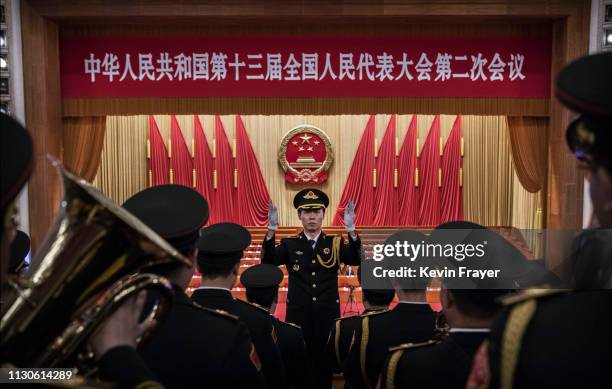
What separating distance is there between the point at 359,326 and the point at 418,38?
4.61 m

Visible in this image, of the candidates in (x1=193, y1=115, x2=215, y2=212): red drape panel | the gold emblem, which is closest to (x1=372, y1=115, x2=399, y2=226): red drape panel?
(x1=193, y1=115, x2=215, y2=212): red drape panel

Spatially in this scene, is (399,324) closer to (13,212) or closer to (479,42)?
(13,212)

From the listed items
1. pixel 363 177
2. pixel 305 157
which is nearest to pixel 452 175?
pixel 363 177

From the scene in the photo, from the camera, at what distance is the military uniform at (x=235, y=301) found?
71.5 inches

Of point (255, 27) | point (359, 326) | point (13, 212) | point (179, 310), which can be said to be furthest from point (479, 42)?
point (13, 212)

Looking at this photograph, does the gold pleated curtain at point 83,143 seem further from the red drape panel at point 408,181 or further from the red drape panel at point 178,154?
the red drape panel at point 408,181

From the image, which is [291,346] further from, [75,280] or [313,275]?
[75,280]

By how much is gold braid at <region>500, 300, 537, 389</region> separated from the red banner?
17.4 feet

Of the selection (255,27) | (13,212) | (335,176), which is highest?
(255,27)

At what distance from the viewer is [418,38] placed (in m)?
6.08

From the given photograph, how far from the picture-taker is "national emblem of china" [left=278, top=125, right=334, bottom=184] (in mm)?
10273

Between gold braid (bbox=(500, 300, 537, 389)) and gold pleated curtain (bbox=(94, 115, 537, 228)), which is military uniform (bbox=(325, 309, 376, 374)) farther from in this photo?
gold pleated curtain (bbox=(94, 115, 537, 228))

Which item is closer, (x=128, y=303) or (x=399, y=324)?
(x=128, y=303)

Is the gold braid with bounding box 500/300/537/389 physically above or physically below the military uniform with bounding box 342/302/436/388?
above
